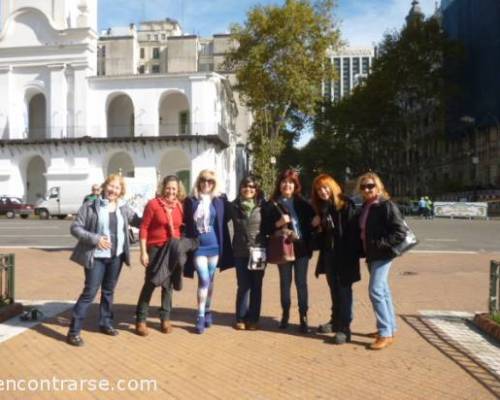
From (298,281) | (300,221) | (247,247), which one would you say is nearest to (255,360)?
(298,281)

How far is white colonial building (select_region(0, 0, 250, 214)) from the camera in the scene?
3800 centimetres

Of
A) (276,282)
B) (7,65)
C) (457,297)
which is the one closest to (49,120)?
(7,65)

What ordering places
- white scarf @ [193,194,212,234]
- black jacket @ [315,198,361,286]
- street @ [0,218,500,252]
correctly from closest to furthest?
black jacket @ [315,198,361,286]
white scarf @ [193,194,212,234]
street @ [0,218,500,252]

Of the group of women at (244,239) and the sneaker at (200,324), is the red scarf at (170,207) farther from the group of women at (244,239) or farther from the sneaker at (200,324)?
the sneaker at (200,324)

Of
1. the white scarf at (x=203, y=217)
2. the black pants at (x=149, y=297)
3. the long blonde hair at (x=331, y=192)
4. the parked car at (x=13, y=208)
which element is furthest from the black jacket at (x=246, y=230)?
the parked car at (x=13, y=208)

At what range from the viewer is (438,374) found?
4949 millimetres

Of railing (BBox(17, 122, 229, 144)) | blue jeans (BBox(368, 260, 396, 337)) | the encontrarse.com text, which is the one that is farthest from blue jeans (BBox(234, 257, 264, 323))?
railing (BBox(17, 122, 229, 144))

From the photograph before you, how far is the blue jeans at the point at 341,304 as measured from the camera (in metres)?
6.00

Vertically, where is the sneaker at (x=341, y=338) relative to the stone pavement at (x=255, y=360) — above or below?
above

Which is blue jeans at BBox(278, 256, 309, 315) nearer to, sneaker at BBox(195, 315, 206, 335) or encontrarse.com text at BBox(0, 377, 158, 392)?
sneaker at BBox(195, 315, 206, 335)

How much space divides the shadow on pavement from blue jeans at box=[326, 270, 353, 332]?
3.14 feet

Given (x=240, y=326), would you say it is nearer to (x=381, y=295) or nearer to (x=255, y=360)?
(x=255, y=360)

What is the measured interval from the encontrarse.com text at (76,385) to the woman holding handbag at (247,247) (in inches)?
78.0

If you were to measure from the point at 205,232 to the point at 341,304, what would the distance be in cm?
176
